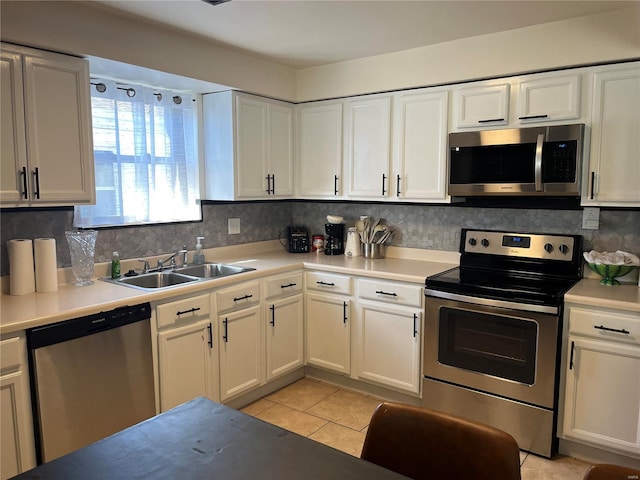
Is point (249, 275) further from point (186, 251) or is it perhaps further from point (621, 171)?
point (621, 171)

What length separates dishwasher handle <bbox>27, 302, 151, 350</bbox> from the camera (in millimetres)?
2027

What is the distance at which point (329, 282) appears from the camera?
11.0 feet

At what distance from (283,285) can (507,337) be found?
1461 mm

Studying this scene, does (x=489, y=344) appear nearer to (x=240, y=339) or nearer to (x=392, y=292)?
(x=392, y=292)

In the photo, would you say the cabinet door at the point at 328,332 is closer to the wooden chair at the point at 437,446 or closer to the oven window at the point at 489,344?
the oven window at the point at 489,344

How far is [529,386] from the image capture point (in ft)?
8.45

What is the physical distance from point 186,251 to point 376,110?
1.64m

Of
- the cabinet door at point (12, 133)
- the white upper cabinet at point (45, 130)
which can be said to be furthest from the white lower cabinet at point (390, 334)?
the cabinet door at point (12, 133)

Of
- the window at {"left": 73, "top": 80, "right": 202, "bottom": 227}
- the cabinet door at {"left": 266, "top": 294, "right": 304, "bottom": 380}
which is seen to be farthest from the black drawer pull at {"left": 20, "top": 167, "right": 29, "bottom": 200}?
the cabinet door at {"left": 266, "top": 294, "right": 304, "bottom": 380}

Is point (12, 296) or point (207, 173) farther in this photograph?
point (207, 173)

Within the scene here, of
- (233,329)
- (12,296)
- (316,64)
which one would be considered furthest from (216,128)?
(12,296)

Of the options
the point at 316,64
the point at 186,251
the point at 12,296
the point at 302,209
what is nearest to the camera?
the point at 12,296

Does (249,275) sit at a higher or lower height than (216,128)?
lower

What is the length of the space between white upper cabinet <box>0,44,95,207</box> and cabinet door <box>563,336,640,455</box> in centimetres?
267
